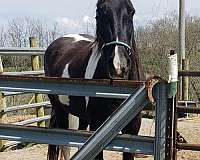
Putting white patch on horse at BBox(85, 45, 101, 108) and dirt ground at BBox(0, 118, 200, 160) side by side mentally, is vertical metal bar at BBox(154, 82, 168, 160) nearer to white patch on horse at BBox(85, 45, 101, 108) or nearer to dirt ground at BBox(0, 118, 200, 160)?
white patch on horse at BBox(85, 45, 101, 108)

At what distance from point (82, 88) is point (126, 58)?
27.6 inches

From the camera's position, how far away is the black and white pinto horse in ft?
10.3

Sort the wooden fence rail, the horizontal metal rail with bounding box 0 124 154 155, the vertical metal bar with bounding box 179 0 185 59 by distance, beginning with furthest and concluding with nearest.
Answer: the vertical metal bar with bounding box 179 0 185 59 → the wooden fence rail → the horizontal metal rail with bounding box 0 124 154 155

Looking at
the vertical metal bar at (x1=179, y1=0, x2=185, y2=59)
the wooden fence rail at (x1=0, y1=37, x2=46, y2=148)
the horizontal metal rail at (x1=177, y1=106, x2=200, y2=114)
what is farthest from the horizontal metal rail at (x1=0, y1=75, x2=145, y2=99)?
the vertical metal bar at (x1=179, y1=0, x2=185, y2=59)

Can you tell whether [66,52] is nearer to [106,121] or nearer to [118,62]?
[118,62]

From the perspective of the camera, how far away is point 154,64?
11.9m

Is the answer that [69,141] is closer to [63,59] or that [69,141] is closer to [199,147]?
[199,147]

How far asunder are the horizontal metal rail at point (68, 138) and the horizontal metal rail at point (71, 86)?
0.23 metres

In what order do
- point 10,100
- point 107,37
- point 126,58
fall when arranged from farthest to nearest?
point 10,100
point 107,37
point 126,58

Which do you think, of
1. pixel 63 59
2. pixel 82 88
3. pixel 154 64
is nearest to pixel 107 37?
pixel 82 88

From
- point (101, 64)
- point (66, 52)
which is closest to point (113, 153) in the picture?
point (66, 52)

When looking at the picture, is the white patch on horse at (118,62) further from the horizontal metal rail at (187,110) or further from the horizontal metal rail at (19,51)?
the horizontal metal rail at (19,51)

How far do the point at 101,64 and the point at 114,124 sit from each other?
1.54m

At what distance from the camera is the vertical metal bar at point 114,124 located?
A: 7.13 feet
